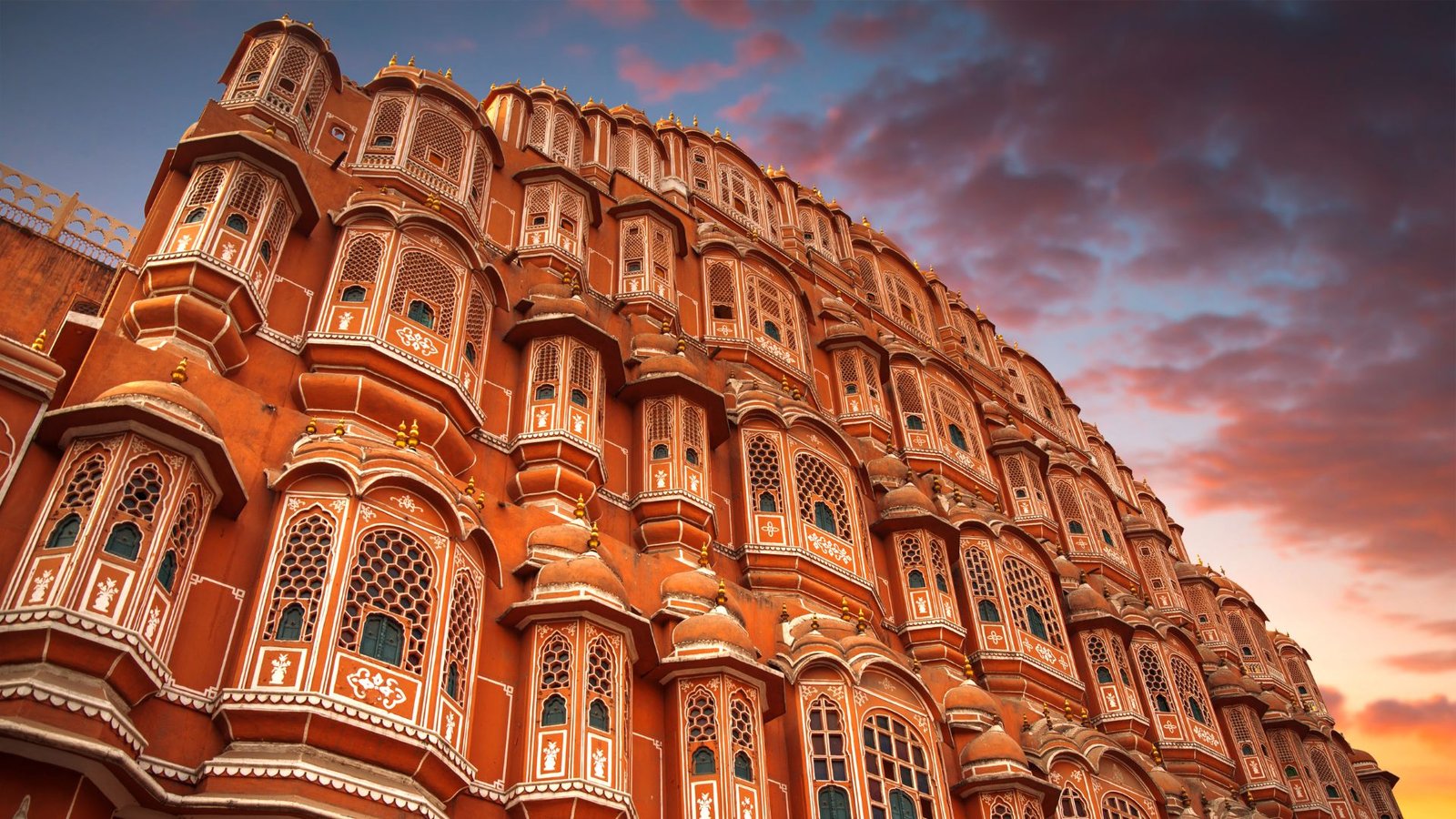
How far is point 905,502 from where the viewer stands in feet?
81.5

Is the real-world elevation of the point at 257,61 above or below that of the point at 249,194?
above

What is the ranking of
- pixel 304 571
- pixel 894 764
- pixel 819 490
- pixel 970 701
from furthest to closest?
pixel 819 490
pixel 970 701
pixel 894 764
pixel 304 571

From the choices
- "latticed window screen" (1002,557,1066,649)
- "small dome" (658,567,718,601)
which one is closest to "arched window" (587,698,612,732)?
"small dome" (658,567,718,601)

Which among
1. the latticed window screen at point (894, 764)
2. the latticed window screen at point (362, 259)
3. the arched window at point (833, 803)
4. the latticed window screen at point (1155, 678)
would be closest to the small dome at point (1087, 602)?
the latticed window screen at point (1155, 678)

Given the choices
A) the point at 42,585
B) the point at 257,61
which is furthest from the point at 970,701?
the point at 257,61

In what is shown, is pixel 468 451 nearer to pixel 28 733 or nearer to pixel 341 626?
pixel 341 626

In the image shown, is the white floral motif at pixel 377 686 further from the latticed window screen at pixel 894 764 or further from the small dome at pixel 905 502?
the small dome at pixel 905 502

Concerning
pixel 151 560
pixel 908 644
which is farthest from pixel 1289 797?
pixel 151 560

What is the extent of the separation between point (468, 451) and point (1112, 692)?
17741 millimetres

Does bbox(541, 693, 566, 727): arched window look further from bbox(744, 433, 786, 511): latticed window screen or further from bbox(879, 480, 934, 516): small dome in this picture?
bbox(879, 480, 934, 516): small dome

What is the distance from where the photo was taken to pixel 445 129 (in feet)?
79.2

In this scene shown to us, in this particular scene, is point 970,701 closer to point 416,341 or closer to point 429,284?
point 416,341

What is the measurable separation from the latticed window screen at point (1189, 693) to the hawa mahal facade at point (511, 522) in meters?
0.21

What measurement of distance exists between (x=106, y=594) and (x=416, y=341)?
757 cm
